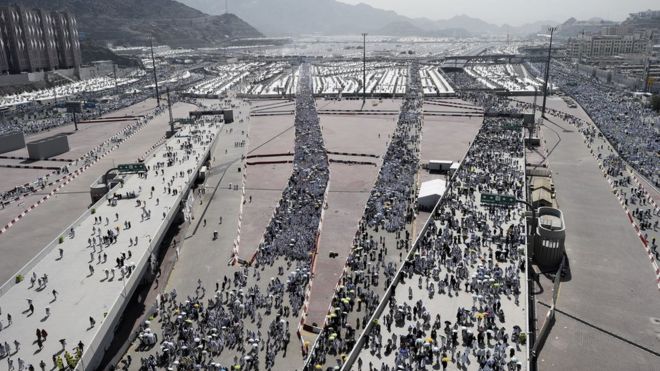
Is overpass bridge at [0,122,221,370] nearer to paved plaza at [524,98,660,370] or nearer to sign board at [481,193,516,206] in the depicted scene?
sign board at [481,193,516,206]

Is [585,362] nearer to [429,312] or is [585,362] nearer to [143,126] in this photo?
[429,312]

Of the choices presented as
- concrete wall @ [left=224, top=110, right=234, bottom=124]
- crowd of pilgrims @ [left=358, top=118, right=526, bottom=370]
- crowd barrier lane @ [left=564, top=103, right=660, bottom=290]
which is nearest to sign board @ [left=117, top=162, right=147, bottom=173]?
crowd of pilgrims @ [left=358, top=118, right=526, bottom=370]

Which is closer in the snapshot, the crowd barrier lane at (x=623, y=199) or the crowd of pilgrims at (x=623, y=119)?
the crowd barrier lane at (x=623, y=199)

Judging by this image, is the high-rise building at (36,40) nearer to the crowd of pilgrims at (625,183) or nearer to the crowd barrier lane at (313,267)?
the crowd barrier lane at (313,267)

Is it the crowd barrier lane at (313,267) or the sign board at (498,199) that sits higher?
the sign board at (498,199)

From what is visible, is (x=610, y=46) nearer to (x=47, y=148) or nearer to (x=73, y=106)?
(x=73, y=106)

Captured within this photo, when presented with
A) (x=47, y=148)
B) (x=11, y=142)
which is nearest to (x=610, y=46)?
(x=47, y=148)

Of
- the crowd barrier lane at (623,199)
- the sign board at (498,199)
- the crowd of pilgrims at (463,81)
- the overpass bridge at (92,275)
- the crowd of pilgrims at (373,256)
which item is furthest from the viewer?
the crowd of pilgrims at (463,81)

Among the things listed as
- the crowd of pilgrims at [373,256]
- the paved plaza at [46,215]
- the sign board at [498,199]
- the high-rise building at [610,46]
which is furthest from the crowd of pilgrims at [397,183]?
the high-rise building at [610,46]
